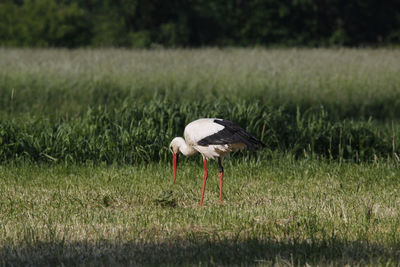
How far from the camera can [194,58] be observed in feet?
62.4

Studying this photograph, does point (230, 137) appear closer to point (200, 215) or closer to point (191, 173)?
point (200, 215)

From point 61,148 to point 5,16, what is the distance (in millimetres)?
30256

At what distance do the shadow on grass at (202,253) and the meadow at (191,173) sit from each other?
0.02 m

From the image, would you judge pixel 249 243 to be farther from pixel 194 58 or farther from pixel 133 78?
pixel 194 58

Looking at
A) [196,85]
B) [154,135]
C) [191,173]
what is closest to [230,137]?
[191,173]

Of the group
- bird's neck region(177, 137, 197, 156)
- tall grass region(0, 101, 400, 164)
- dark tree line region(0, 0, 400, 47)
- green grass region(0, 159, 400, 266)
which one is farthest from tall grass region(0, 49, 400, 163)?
dark tree line region(0, 0, 400, 47)

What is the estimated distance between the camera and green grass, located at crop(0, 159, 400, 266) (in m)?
4.60

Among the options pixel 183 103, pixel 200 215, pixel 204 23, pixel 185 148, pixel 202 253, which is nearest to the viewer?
pixel 202 253

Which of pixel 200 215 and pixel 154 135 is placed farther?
pixel 154 135

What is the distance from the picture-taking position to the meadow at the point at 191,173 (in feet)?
15.7

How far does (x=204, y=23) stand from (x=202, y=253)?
1434 inches

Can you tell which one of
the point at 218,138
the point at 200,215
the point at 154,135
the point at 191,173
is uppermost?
the point at 218,138

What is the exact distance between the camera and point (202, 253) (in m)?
4.61

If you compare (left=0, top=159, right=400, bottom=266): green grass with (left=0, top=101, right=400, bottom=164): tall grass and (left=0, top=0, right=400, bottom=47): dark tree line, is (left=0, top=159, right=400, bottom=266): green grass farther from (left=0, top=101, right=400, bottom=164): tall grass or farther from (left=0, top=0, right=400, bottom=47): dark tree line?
(left=0, top=0, right=400, bottom=47): dark tree line
